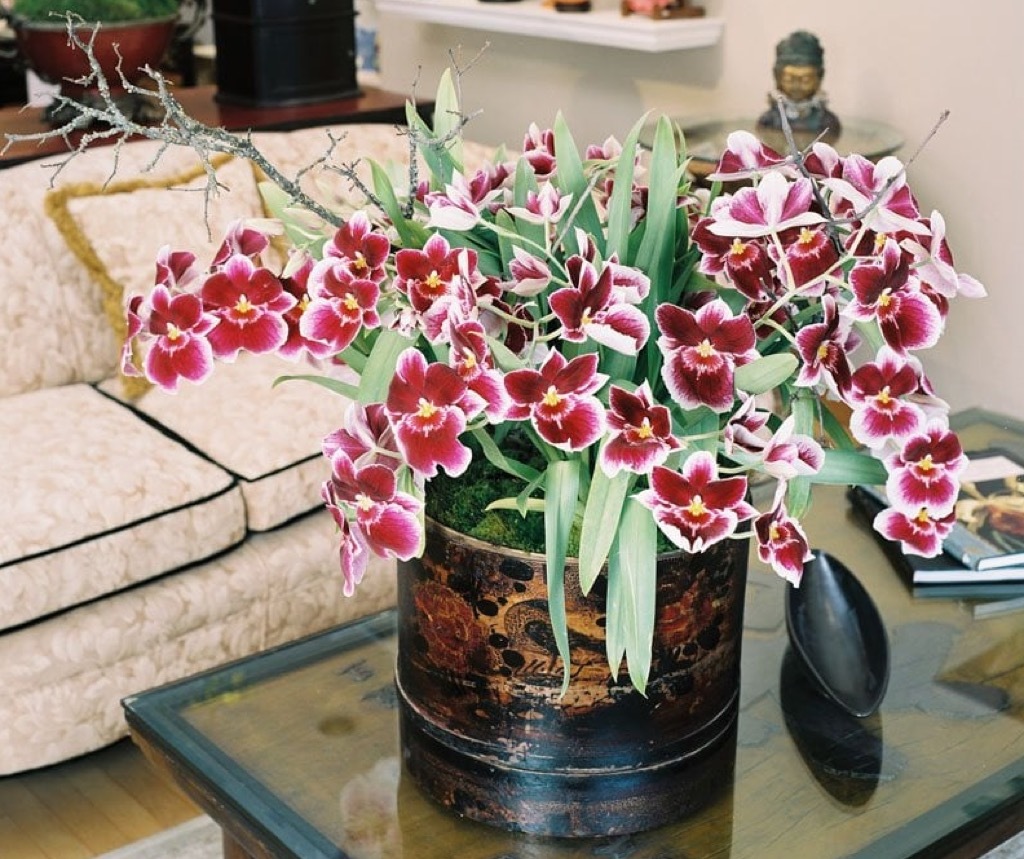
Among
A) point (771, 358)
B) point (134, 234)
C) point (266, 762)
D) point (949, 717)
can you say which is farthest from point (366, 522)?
point (134, 234)

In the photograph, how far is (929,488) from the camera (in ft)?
3.41

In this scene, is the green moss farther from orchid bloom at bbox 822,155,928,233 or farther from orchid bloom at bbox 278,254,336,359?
orchid bloom at bbox 822,155,928,233

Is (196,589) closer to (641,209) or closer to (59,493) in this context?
(59,493)

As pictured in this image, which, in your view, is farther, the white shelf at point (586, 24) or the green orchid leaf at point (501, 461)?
the white shelf at point (586, 24)

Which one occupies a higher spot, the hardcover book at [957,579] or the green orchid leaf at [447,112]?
the green orchid leaf at [447,112]

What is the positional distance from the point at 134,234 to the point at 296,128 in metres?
0.80

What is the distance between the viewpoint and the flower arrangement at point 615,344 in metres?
0.98

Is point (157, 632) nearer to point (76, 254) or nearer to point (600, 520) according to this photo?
point (76, 254)

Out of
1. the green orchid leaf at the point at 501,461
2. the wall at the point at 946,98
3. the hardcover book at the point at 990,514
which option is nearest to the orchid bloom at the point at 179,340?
the green orchid leaf at the point at 501,461

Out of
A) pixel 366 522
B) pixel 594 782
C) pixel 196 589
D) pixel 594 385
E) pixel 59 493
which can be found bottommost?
pixel 196 589

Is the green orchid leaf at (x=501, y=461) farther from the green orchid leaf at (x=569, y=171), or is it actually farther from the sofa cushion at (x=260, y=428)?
the sofa cushion at (x=260, y=428)

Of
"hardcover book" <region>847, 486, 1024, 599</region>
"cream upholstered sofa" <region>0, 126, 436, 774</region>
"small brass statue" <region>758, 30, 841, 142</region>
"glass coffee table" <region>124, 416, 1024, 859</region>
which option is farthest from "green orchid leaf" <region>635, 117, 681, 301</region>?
"small brass statue" <region>758, 30, 841, 142</region>

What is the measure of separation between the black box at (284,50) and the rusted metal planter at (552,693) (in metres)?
2.24

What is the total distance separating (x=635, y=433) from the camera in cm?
98
